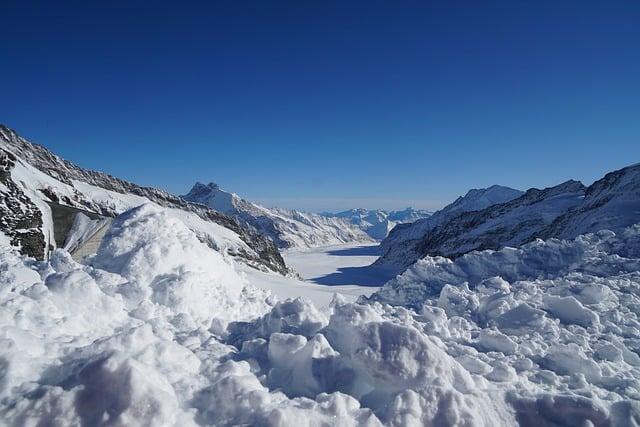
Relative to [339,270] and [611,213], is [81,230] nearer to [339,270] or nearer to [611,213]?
[611,213]

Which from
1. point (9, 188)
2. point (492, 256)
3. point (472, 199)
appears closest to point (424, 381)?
point (492, 256)

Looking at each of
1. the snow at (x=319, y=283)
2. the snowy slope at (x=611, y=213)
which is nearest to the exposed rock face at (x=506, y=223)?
the snowy slope at (x=611, y=213)

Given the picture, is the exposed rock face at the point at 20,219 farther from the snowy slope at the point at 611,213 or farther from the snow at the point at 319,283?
the snowy slope at the point at 611,213

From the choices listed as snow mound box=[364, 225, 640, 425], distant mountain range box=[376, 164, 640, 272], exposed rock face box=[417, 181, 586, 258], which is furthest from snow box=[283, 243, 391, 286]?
snow mound box=[364, 225, 640, 425]

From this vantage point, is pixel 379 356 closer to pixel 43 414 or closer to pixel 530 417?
pixel 530 417

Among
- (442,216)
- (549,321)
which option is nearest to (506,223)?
(549,321)
